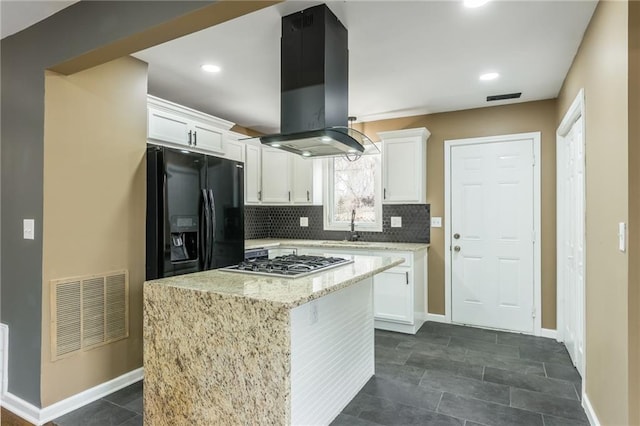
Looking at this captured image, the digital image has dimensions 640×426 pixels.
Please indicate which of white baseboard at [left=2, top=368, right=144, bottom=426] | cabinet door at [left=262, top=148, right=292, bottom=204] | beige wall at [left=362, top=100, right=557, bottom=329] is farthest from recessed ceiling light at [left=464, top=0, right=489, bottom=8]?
white baseboard at [left=2, top=368, right=144, bottom=426]

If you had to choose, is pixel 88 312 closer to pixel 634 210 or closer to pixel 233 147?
pixel 233 147

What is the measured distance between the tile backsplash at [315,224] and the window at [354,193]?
0.35 ft

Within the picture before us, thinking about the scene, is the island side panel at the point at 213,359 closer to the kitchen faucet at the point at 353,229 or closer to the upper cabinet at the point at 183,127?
the upper cabinet at the point at 183,127

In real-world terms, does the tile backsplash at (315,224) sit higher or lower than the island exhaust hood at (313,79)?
lower

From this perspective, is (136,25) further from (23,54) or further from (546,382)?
(546,382)

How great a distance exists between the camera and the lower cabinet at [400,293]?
12.6ft

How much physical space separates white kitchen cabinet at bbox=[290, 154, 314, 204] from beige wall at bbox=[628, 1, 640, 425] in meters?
3.52

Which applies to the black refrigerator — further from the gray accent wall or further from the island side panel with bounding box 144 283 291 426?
the island side panel with bounding box 144 283 291 426

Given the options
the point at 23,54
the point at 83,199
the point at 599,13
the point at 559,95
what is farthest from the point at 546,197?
the point at 23,54

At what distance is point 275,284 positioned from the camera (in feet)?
6.22

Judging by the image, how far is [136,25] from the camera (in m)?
Answer: 1.88

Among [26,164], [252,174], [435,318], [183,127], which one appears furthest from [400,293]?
[26,164]

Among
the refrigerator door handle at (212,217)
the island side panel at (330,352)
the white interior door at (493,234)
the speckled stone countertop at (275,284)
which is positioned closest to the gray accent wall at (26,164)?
the speckled stone countertop at (275,284)

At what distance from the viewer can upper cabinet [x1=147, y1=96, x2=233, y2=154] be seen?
9.99 ft
